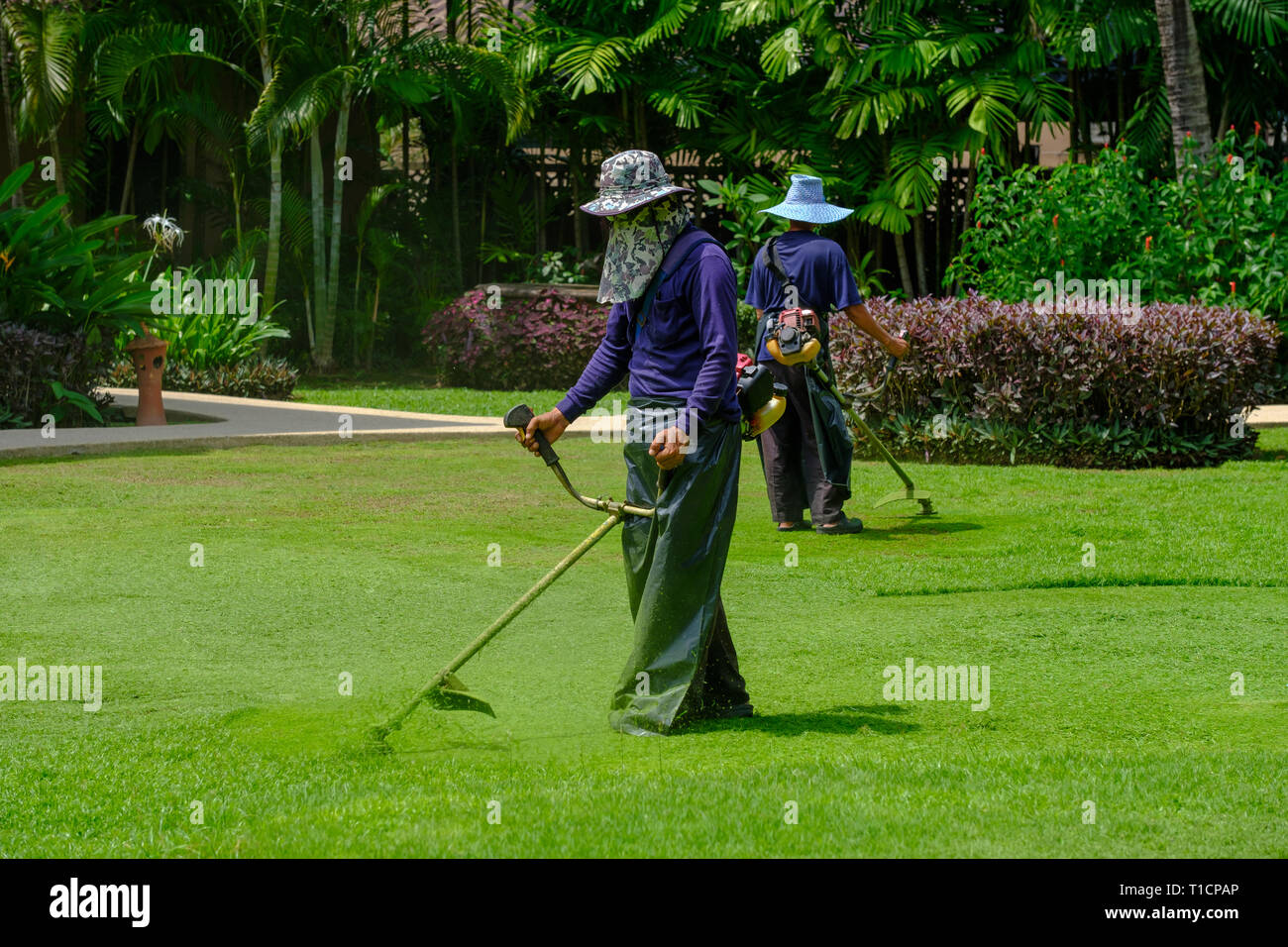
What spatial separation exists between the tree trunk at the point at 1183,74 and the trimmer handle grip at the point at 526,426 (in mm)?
11675

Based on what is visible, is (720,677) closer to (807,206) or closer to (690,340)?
(690,340)

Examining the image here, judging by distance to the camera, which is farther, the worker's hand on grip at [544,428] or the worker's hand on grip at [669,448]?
the worker's hand on grip at [544,428]

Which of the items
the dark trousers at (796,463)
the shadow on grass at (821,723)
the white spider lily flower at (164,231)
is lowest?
the shadow on grass at (821,723)

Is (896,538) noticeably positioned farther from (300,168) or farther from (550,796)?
(300,168)

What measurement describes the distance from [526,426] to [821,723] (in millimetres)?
1407

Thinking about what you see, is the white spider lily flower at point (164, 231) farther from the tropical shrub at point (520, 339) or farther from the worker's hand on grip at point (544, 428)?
the worker's hand on grip at point (544, 428)

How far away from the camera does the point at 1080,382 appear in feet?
38.9

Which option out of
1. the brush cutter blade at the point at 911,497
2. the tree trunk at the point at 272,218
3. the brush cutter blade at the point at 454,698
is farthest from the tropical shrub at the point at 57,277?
the brush cutter blade at the point at 454,698

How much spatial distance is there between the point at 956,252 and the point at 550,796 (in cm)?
1622

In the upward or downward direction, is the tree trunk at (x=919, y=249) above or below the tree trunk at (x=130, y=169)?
Result: below

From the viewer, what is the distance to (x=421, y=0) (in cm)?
2005

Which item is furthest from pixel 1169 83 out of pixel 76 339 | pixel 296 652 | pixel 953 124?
pixel 296 652

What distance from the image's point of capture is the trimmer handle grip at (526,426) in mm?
5109

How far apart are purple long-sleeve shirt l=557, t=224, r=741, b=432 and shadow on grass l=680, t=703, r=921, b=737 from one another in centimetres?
102
